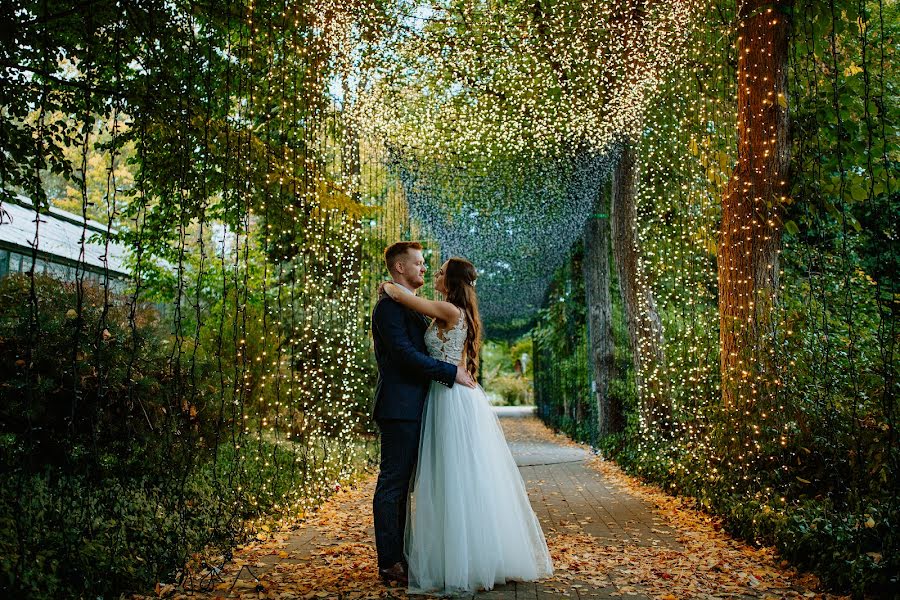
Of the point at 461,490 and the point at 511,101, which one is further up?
the point at 511,101

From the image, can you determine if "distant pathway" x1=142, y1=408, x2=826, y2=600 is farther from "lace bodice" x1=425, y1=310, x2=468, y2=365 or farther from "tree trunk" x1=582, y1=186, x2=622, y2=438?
"tree trunk" x1=582, y1=186, x2=622, y2=438

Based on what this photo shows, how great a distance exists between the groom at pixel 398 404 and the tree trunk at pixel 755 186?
3.00 metres

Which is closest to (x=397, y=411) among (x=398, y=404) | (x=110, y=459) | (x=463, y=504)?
(x=398, y=404)

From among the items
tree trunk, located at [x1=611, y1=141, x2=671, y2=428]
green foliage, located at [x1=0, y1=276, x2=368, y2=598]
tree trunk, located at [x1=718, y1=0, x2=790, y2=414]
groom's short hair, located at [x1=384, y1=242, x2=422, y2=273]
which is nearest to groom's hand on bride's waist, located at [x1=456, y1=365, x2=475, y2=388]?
groom's short hair, located at [x1=384, y1=242, x2=422, y2=273]

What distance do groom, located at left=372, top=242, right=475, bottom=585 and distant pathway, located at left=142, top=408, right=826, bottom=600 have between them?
26 centimetres

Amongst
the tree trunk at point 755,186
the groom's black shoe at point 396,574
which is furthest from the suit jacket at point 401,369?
the tree trunk at point 755,186

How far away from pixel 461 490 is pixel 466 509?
10 centimetres

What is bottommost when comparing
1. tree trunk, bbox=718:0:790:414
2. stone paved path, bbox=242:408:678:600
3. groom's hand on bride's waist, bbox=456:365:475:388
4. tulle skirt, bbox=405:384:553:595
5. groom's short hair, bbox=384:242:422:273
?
stone paved path, bbox=242:408:678:600

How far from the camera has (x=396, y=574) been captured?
3.79 meters

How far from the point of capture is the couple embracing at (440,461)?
3.69 metres

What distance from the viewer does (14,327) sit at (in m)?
5.40

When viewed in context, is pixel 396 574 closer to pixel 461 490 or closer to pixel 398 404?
pixel 461 490

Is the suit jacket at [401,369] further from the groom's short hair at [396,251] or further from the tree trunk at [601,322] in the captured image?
the tree trunk at [601,322]

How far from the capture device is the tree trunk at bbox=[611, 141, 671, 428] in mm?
9617
